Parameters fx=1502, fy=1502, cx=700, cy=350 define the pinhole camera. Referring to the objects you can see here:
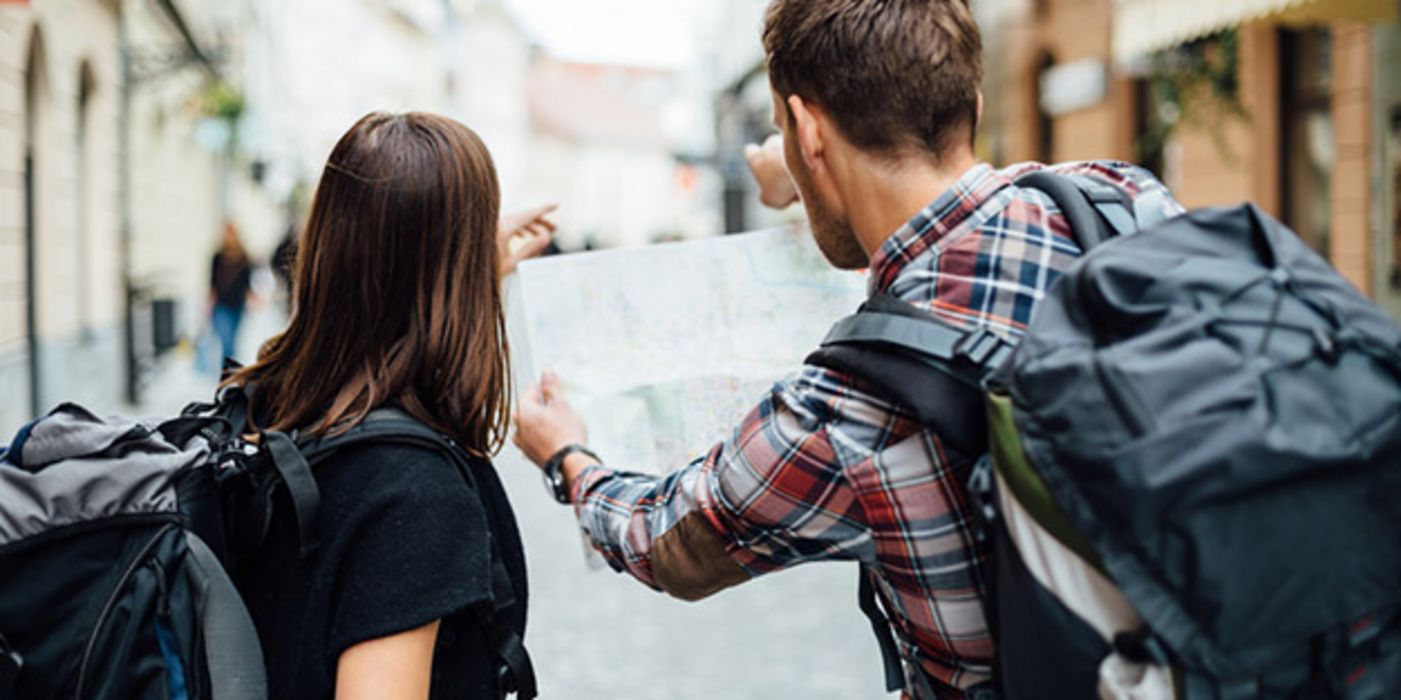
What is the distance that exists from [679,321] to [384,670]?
0.94 meters

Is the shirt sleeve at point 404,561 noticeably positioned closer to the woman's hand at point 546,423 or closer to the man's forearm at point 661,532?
the man's forearm at point 661,532

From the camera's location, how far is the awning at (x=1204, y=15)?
8102 mm

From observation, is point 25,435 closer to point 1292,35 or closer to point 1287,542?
point 1287,542

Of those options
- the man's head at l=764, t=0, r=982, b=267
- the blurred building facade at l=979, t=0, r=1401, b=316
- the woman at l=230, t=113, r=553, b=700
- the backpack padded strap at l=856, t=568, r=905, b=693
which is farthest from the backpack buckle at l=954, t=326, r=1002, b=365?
the blurred building facade at l=979, t=0, r=1401, b=316

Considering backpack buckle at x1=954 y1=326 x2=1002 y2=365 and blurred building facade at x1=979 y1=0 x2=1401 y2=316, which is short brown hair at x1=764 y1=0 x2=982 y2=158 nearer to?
backpack buckle at x1=954 y1=326 x2=1002 y2=365

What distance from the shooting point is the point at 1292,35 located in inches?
445

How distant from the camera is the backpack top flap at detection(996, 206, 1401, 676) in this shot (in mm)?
1263

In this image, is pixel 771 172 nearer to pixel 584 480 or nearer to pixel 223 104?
pixel 584 480

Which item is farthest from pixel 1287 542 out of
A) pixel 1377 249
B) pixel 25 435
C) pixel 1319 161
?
pixel 1319 161

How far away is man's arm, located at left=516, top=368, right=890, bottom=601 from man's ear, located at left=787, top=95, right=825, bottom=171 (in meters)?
0.26

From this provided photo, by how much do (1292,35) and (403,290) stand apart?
10.9 m

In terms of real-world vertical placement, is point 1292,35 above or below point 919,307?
above

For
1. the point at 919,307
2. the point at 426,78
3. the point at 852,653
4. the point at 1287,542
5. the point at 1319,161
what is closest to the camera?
the point at 1287,542

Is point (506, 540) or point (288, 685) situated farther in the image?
point (506, 540)
